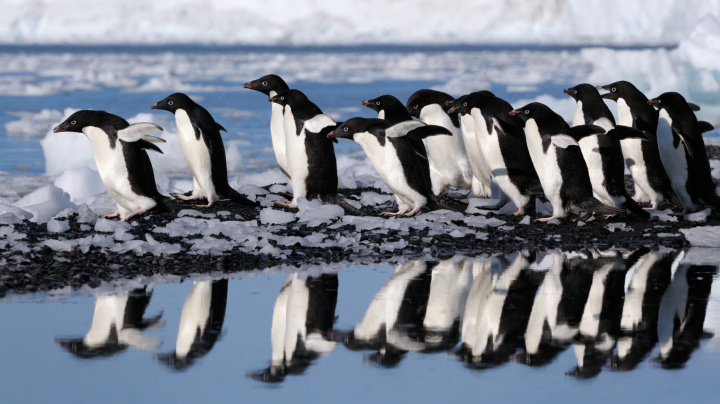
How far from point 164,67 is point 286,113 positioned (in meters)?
27.7

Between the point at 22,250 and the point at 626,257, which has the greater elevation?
the point at 626,257

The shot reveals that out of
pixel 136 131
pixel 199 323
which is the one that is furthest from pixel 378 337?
pixel 136 131

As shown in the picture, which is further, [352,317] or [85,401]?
[352,317]

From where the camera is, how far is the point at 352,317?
385cm

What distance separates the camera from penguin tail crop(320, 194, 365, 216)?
6.80 meters

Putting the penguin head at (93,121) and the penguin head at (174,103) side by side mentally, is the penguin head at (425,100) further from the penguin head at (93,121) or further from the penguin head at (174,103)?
the penguin head at (93,121)

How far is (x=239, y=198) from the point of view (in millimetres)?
7316

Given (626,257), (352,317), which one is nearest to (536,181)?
(626,257)

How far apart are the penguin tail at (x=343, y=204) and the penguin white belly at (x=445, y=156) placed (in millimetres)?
1210

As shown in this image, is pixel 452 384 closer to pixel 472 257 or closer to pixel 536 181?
pixel 472 257

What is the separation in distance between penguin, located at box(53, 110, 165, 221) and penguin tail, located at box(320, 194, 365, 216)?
1.24 meters

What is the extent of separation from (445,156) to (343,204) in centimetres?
140

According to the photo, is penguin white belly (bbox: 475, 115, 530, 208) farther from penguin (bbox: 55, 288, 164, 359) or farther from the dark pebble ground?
penguin (bbox: 55, 288, 164, 359)

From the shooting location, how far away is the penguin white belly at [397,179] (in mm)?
6641
